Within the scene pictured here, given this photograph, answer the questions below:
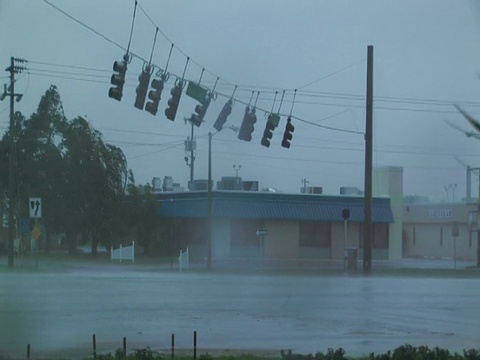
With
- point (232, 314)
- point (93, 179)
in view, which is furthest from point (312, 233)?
point (232, 314)

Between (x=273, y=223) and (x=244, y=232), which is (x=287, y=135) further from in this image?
(x=273, y=223)

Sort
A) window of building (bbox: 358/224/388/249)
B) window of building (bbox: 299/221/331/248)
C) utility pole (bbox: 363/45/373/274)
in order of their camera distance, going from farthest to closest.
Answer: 1. window of building (bbox: 358/224/388/249)
2. window of building (bbox: 299/221/331/248)
3. utility pole (bbox: 363/45/373/274)

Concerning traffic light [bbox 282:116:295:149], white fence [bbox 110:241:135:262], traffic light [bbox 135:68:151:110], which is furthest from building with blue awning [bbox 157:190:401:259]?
traffic light [bbox 135:68:151:110]

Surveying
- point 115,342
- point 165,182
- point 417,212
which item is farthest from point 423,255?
point 115,342

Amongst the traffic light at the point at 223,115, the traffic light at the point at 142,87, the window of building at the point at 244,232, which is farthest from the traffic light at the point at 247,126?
the window of building at the point at 244,232

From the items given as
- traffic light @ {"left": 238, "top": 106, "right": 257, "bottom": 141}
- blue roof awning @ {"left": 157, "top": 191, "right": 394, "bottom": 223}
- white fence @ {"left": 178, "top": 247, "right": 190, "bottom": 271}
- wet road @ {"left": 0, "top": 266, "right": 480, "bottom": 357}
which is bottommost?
wet road @ {"left": 0, "top": 266, "right": 480, "bottom": 357}

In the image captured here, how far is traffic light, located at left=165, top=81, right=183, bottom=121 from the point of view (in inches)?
965

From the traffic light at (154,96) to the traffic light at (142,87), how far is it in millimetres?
165

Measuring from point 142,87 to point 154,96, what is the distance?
41 centimetres

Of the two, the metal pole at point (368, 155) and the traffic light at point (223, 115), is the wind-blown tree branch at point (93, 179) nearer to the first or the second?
the metal pole at point (368, 155)

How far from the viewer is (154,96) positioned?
942 inches

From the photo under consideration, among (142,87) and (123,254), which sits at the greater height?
(142,87)

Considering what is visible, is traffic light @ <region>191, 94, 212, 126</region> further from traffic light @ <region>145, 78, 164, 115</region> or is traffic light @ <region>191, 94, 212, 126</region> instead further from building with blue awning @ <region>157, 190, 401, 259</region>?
building with blue awning @ <region>157, 190, 401, 259</region>

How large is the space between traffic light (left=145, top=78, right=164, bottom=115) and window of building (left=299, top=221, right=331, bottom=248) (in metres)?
39.6
